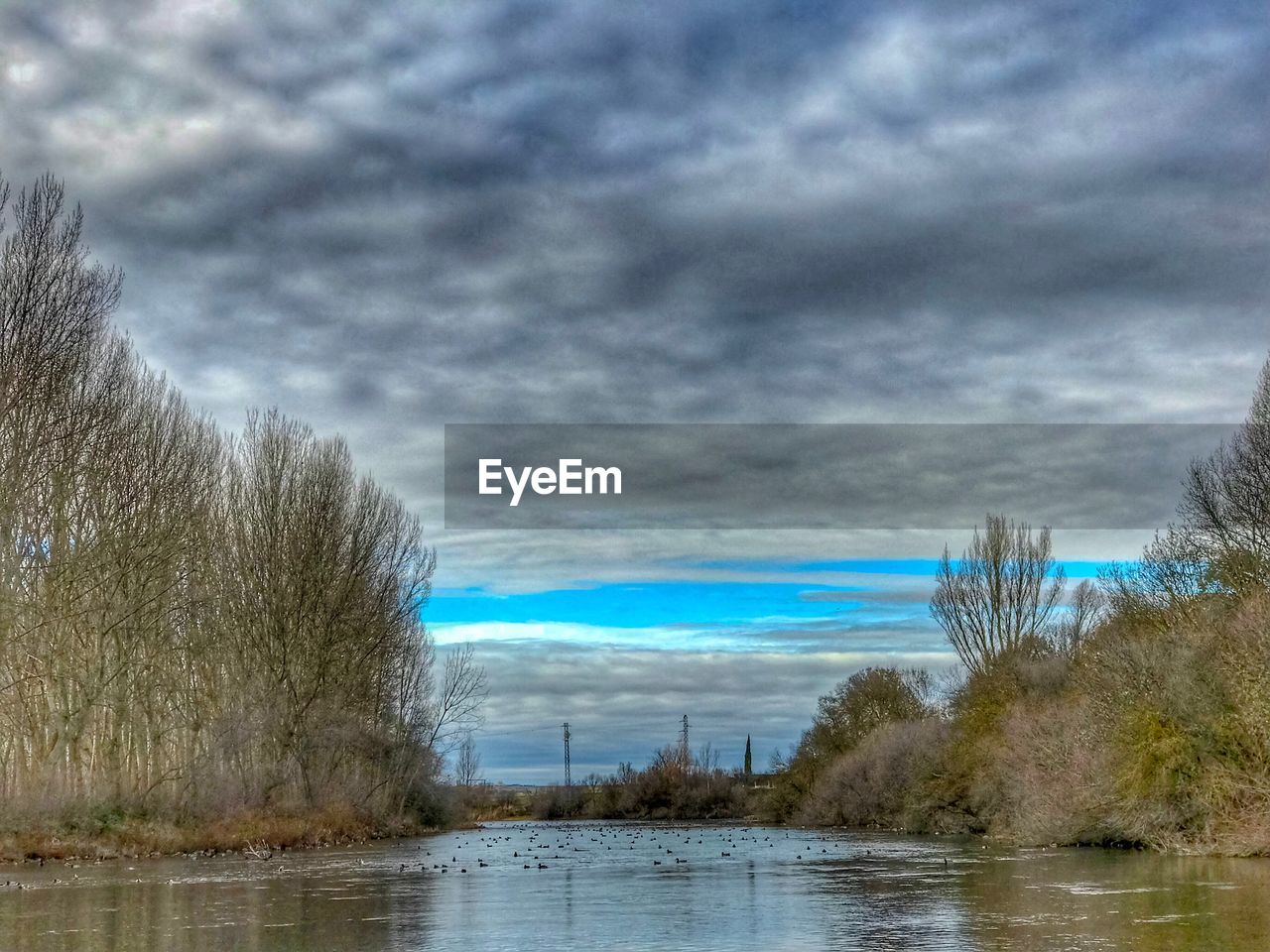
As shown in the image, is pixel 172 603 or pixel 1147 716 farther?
pixel 172 603

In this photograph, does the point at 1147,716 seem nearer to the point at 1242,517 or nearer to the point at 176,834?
the point at 1242,517

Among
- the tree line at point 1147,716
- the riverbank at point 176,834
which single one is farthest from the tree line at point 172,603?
the tree line at point 1147,716

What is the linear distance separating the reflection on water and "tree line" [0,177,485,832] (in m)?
9.24

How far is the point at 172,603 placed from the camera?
164ft

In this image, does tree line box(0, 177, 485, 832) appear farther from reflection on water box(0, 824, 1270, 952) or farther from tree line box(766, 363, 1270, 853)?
tree line box(766, 363, 1270, 853)

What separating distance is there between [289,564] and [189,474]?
322 inches

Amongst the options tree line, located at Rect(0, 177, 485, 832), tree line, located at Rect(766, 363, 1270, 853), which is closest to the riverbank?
tree line, located at Rect(0, 177, 485, 832)

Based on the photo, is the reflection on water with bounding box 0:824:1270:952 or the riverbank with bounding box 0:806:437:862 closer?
the reflection on water with bounding box 0:824:1270:952

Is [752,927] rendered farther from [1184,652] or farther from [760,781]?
[760,781]

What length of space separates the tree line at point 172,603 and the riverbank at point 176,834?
0.93m

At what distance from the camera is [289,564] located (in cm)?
5500

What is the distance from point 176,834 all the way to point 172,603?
34.7 feet

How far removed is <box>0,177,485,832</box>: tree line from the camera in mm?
37906

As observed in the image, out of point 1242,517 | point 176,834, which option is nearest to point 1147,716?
point 1242,517
